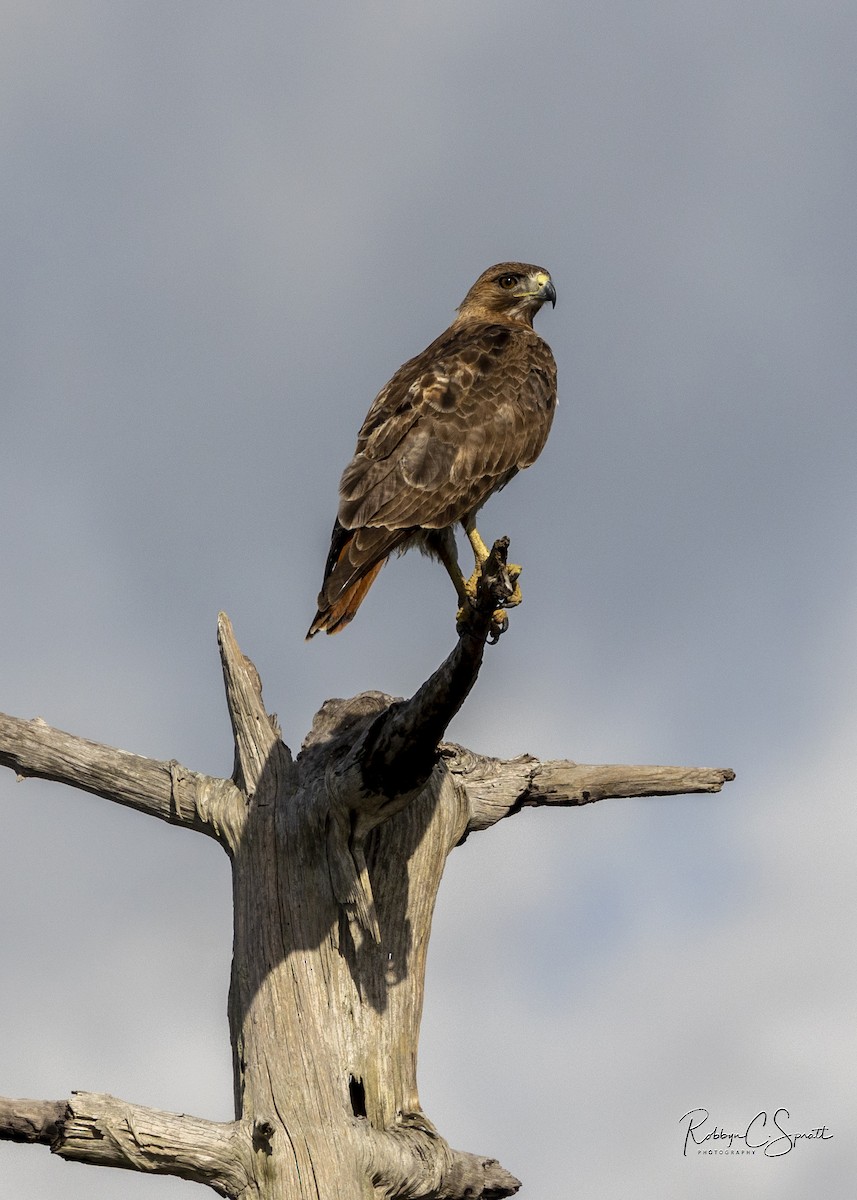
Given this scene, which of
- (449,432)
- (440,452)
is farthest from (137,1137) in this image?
(449,432)

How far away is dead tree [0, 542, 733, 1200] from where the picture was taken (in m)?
7.12

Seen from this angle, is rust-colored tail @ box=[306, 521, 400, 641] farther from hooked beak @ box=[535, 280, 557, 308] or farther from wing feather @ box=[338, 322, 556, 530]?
hooked beak @ box=[535, 280, 557, 308]

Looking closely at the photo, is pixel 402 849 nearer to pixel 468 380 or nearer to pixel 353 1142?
pixel 353 1142

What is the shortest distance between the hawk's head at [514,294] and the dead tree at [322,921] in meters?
3.47

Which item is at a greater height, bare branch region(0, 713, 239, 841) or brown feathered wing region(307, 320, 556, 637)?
brown feathered wing region(307, 320, 556, 637)

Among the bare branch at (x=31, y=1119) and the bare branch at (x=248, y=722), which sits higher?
the bare branch at (x=248, y=722)

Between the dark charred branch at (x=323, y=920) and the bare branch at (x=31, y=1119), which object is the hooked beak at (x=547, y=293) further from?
the bare branch at (x=31, y=1119)

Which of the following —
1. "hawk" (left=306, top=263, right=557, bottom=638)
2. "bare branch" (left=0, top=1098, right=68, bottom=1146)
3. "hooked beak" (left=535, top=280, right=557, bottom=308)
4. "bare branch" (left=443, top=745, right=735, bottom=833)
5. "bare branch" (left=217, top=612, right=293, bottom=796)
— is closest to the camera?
"bare branch" (left=0, top=1098, right=68, bottom=1146)

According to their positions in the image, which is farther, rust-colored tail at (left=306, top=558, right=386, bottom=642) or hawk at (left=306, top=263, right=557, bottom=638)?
hawk at (left=306, top=263, right=557, bottom=638)

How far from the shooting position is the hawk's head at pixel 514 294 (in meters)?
10.6

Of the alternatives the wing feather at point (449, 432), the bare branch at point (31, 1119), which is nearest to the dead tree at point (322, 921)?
the bare branch at point (31, 1119)

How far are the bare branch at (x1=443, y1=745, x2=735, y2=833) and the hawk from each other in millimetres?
1446

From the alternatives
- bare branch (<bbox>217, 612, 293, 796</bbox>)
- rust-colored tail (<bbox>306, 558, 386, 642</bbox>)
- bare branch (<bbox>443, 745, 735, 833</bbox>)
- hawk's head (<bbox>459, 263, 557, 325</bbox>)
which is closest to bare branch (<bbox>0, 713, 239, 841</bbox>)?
bare branch (<bbox>217, 612, 293, 796</bbox>)

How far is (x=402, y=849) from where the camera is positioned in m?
8.53
